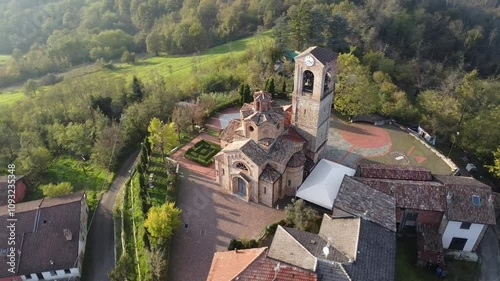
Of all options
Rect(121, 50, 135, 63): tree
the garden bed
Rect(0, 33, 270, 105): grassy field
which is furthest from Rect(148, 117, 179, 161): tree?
Rect(121, 50, 135, 63): tree

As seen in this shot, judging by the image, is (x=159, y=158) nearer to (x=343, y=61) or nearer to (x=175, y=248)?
(x=175, y=248)

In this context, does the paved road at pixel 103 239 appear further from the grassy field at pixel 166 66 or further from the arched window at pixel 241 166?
the grassy field at pixel 166 66

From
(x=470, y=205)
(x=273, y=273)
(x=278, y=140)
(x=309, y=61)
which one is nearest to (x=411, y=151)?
(x=470, y=205)

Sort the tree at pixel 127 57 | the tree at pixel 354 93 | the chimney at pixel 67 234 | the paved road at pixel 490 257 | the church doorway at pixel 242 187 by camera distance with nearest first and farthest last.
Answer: the paved road at pixel 490 257
the chimney at pixel 67 234
the church doorway at pixel 242 187
the tree at pixel 354 93
the tree at pixel 127 57

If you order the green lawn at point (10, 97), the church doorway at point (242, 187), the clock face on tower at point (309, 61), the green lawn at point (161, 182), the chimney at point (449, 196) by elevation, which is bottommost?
the green lawn at point (10, 97)

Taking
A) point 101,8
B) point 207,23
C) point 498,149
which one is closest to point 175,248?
point 498,149

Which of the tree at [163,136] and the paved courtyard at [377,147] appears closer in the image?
the tree at [163,136]

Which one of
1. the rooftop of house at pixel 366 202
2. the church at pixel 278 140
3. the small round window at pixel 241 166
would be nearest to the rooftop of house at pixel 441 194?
the rooftop of house at pixel 366 202
